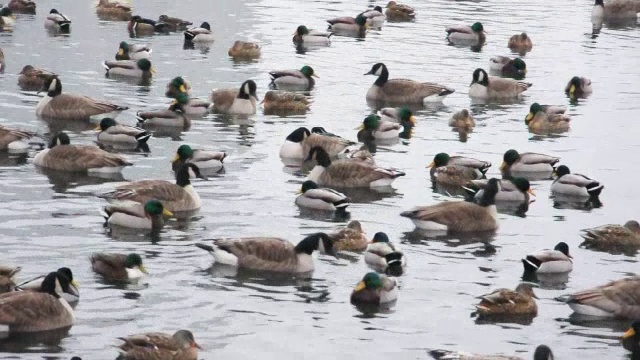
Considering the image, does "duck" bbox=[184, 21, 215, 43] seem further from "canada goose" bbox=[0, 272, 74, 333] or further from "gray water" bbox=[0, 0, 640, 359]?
"canada goose" bbox=[0, 272, 74, 333]

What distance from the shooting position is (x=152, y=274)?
2030 cm

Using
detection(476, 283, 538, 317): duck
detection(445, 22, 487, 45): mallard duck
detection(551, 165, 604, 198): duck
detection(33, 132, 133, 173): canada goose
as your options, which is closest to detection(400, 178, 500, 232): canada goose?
detection(551, 165, 604, 198): duck

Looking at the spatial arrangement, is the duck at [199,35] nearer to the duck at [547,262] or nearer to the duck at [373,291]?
the duck at [547,262]

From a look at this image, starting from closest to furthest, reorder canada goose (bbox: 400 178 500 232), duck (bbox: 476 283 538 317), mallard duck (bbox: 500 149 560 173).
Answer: duck (bbox: 476 283 538 317)
canada goose (bbox: 400 178 500 232)
mallard duck (bbox: 500 149 560 173)

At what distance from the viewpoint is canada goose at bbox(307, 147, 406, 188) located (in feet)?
86.9

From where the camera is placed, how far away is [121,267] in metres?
19.8

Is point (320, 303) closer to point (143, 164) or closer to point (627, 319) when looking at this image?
point (627, 319)

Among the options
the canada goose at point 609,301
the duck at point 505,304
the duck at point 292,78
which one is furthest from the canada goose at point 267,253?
the duck at point 292,78

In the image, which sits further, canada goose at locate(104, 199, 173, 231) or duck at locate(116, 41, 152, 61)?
duck at locate(116, 41, 152, 61)

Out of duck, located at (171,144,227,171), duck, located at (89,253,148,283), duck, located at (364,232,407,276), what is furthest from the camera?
duck, located at (171,144,227,171)

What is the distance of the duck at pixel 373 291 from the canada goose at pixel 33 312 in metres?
3.90

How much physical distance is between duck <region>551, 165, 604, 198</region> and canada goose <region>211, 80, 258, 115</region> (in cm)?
897

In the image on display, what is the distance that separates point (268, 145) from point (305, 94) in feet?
21.6

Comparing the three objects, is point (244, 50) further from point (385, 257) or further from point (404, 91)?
point (385, 257)
